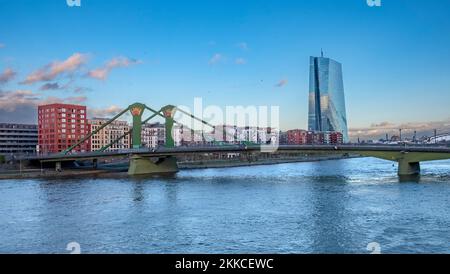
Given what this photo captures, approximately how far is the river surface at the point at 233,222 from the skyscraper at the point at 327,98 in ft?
157

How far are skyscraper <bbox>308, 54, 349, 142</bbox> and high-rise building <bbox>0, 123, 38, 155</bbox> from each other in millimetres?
39970

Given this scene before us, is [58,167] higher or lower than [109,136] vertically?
lower

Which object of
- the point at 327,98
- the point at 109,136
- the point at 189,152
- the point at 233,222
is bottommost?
the point at 233,222

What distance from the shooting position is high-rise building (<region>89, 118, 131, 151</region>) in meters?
57.3

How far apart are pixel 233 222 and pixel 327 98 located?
67136 millimetres

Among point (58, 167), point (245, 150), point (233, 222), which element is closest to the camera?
point (233, 222)

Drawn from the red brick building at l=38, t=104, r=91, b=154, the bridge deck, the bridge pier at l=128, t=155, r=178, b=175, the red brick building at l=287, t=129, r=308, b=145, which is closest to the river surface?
the bridge deck

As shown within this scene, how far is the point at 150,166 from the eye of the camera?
31.8 m

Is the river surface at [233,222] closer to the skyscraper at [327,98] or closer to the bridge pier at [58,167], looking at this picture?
the bridge pier at [58,167]

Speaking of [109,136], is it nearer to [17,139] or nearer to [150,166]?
[17,139]

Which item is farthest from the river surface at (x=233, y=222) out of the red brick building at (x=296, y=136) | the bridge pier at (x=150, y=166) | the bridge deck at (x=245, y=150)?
the red brick building at (x=296, y=136)

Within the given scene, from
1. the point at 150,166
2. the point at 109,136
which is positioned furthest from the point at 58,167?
the point at 109,136

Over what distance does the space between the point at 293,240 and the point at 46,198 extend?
1132 cm

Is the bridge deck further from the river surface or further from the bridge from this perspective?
the river surface
